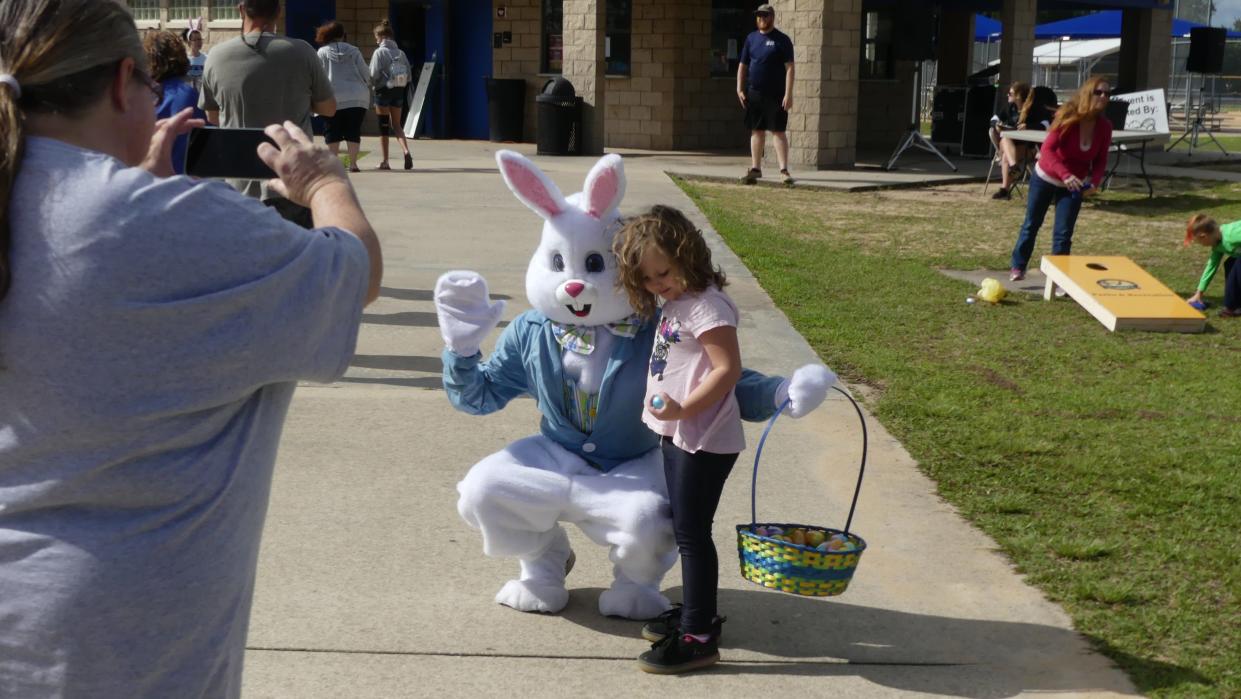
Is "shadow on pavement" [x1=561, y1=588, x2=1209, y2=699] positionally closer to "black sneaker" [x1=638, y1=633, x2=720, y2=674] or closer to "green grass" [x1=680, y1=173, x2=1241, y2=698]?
"black sneaker" [x1=638, y1=633, x2=720, y2=674]

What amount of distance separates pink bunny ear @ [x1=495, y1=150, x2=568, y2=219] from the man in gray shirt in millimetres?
2890

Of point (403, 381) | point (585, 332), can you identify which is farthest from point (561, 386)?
point (403, 381)

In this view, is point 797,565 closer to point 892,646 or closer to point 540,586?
point 892,646

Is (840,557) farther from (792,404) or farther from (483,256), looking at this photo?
(483,256)

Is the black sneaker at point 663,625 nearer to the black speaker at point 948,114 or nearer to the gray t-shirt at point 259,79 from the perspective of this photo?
the gray t-shirt at point 259,79

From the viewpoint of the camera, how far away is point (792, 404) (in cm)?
373

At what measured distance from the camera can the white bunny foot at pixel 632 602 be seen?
404cm

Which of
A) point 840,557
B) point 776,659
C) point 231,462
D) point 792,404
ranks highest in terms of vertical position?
point 231,462

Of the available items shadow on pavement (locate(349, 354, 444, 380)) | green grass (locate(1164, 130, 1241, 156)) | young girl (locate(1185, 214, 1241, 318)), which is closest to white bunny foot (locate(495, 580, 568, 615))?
shadow on pavement (locate(349, 354, 444, 380))

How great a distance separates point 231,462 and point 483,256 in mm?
8555

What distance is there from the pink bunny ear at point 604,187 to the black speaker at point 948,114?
18119mm

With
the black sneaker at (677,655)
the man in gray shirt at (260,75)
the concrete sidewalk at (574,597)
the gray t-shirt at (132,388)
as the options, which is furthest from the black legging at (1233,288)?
the gray t-shirt at (132,388)

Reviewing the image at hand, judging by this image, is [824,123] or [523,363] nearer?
[523,363]

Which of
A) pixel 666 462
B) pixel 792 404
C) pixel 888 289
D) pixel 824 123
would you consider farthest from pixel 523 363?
pixel 824 123
